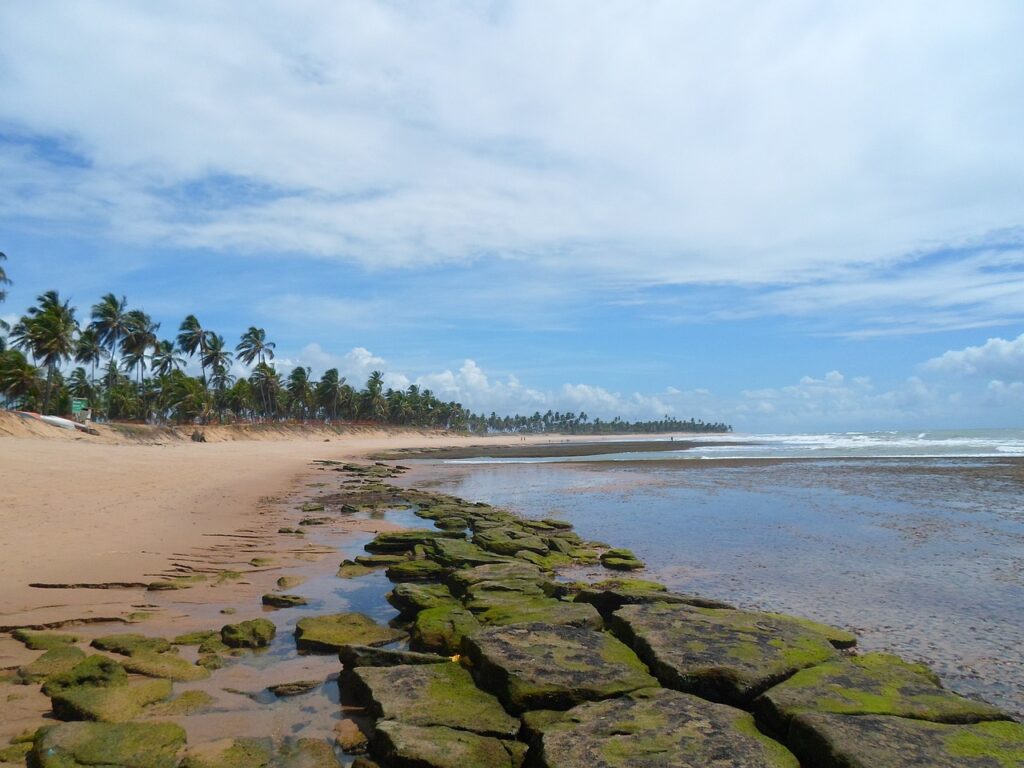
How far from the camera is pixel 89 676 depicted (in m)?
6.12

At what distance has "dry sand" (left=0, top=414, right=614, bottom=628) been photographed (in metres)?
9.23

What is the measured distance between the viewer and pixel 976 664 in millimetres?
7668

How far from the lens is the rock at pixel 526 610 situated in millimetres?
8062

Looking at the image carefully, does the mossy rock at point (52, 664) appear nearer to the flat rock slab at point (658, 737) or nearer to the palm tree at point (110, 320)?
the flat rock slab at point (658, 737)

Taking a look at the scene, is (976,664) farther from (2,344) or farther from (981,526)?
(2,344)

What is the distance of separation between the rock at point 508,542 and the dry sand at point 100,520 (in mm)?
5763

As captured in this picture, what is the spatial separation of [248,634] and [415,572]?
14.2 ft

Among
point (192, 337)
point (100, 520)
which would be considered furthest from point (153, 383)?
point (100, 520)

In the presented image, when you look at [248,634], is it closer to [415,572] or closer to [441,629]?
[441,629]

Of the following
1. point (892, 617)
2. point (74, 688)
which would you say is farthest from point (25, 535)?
point (892, 617)

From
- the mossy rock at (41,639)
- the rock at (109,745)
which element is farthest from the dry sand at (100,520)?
the rock at (109,745)

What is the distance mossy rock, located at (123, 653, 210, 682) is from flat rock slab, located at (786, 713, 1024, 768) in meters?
5.72

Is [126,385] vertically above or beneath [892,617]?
above

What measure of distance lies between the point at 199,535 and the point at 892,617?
13.7m
